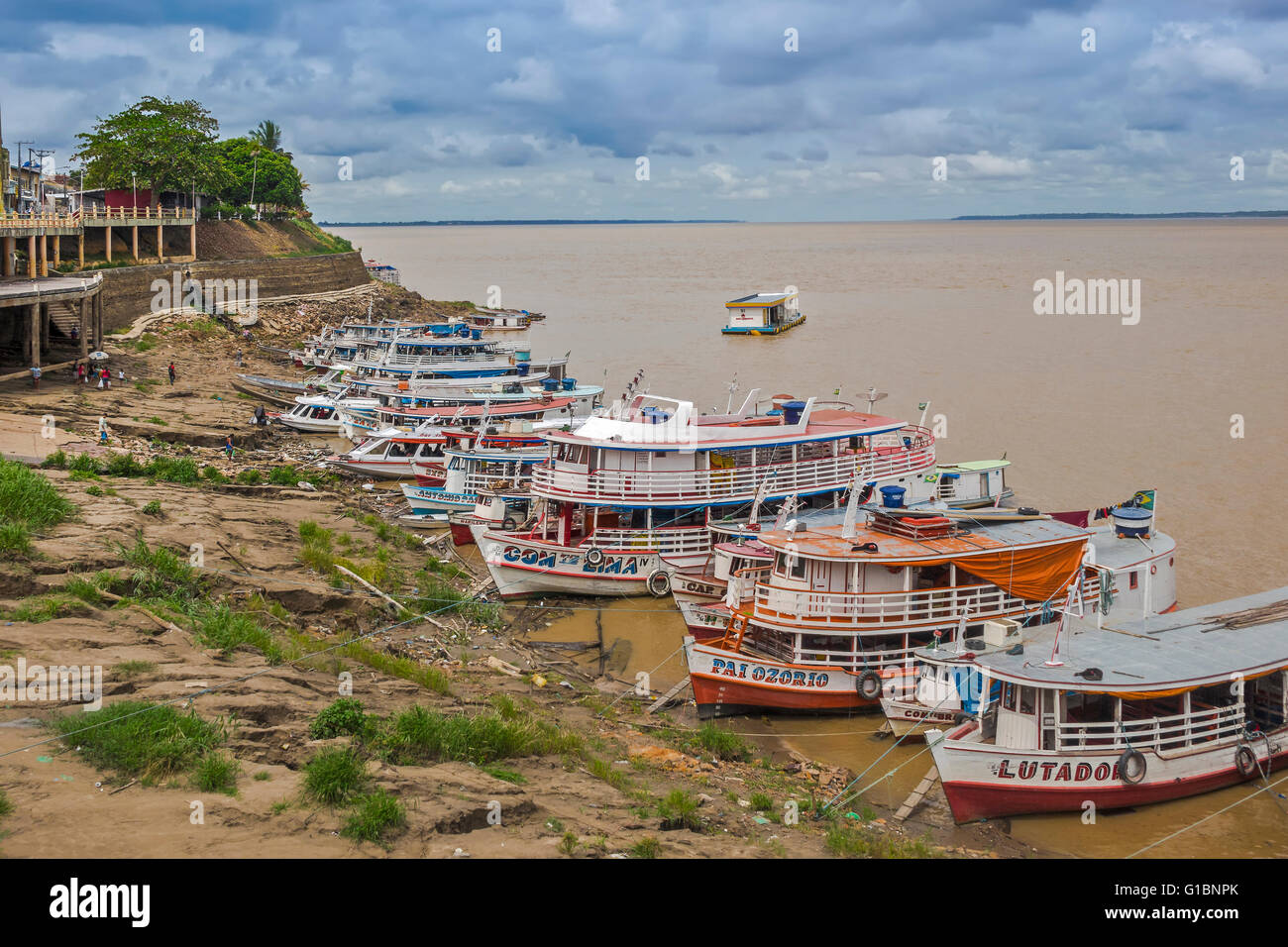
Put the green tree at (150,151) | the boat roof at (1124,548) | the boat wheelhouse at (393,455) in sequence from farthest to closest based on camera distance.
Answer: the green tree at (150,151) → the boat wheelhouse at (393,455) → the boat roof at (1124,548)

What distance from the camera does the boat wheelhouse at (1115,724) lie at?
15539 millimetres

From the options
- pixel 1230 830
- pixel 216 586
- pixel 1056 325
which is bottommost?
pixel 1230 830

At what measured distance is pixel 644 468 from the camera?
2567 centimetres

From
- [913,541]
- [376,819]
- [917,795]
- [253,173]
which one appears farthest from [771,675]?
[253,173]

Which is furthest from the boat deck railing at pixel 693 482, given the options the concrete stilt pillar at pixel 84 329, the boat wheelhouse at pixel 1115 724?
the concrete stilt pillar at pixel 84 329

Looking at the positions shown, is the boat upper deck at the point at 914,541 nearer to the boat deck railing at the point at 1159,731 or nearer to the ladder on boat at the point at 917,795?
the ladder on boat at the point at 917,795

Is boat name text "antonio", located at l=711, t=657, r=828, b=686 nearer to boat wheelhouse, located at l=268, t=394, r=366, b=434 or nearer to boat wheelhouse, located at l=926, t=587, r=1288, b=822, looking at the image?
boat wheelhouse, located at l=926, t=587, r=1288, b=822

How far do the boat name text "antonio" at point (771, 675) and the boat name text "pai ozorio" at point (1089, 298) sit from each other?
75.8m

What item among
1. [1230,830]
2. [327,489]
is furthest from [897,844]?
[327,489]

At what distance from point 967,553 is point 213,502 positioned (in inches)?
693

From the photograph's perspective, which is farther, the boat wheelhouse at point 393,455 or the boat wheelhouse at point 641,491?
the boat wheelhouse at point 393,455

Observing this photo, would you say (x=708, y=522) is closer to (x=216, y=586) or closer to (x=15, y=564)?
(x=216, y=586)

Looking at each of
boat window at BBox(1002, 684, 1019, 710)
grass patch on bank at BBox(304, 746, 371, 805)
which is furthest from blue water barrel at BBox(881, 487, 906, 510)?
grass patch on bank at BBox(304, 746, 371, 805)

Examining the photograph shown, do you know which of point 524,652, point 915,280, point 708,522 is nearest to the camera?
point 524,652
